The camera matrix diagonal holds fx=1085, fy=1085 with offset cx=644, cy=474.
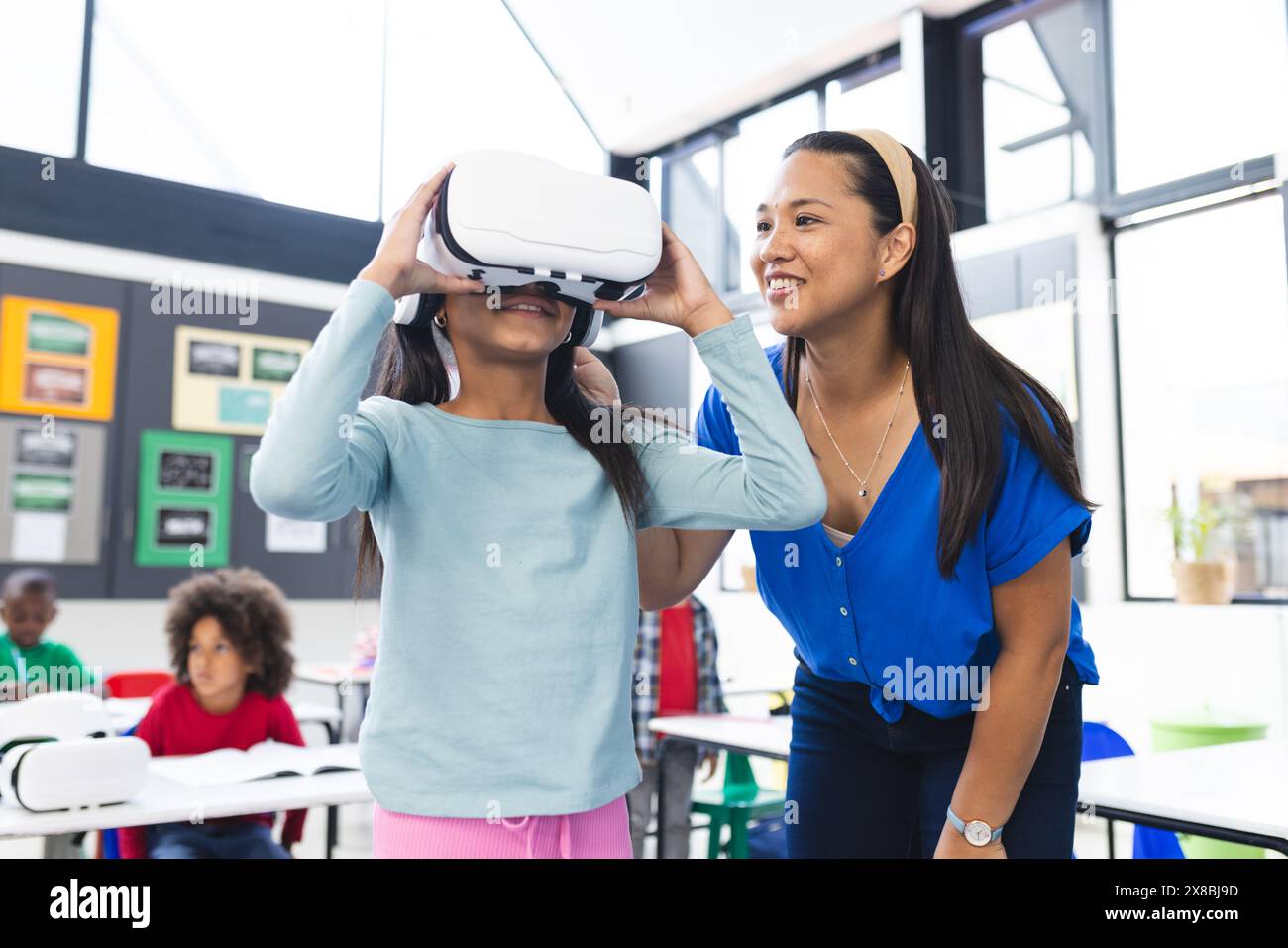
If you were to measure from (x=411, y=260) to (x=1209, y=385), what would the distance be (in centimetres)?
429

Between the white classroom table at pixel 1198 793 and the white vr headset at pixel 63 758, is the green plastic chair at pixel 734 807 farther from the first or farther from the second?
the white vr headset at pixel 63 758

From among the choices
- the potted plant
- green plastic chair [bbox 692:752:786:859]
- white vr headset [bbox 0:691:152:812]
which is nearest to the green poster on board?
green plastic chair [bbox 692:752:786:859]

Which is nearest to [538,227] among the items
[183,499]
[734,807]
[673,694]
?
[673,694]

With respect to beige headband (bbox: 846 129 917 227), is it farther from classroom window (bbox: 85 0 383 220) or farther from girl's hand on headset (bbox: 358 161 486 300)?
classroom window (bbox: 85 0 383 220)

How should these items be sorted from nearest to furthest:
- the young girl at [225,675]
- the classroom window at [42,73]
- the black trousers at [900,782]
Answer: the black trousers at [900,782] < the young girl at [225,675] < the classroom window at [42,73]

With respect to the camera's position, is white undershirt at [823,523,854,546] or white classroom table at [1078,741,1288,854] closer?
white undershirt at [823,523,854,546]

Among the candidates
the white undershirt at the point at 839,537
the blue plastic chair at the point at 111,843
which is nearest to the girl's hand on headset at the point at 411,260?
the white undershirt at the point at 839,537

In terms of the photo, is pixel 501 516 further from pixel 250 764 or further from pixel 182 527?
pixel 182 527

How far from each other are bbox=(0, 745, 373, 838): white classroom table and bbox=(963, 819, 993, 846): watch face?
1.17m

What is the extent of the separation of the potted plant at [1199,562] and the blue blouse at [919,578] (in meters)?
3.34

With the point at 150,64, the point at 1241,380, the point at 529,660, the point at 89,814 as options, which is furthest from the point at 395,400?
the point at 150,64

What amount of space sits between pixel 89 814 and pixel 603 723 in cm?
141

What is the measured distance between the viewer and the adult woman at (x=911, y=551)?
123 cm

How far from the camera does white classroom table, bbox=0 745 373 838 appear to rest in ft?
6.31
